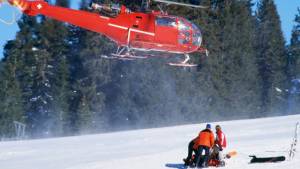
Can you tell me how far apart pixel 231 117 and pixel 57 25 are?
1629cm

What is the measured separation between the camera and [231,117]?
62.6 m

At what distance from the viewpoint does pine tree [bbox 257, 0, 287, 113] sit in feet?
242

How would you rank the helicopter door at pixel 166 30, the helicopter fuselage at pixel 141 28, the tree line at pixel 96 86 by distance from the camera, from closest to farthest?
the helicopter fuselage at pixel 141 28 → the helicopter door at pixel 166 30 → the tree line at pixel 96 86

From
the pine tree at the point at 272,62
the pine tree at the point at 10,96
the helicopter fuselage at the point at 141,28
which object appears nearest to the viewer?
the helicopter fuselage at the point at 141,28

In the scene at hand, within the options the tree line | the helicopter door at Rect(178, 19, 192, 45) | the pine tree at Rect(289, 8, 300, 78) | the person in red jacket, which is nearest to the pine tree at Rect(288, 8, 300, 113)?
the pine tree at Rect(289, 8, 300, 78)

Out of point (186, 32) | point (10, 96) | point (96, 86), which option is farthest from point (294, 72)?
point (186, 32)

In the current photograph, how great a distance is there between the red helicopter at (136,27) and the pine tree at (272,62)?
41.1 metres

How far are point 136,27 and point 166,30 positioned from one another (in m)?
1.42

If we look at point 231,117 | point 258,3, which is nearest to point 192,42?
point 231,117

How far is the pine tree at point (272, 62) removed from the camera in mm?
73787

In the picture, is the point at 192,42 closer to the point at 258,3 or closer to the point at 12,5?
the point at 12,5

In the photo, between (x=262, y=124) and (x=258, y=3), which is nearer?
(x=262, y=124)

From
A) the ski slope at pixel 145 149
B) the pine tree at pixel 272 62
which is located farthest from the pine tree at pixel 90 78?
the ski slope at pixel 145 149

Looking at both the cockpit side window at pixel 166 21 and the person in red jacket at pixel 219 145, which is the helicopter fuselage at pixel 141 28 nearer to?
the cockpit side window at pixel 166 21
